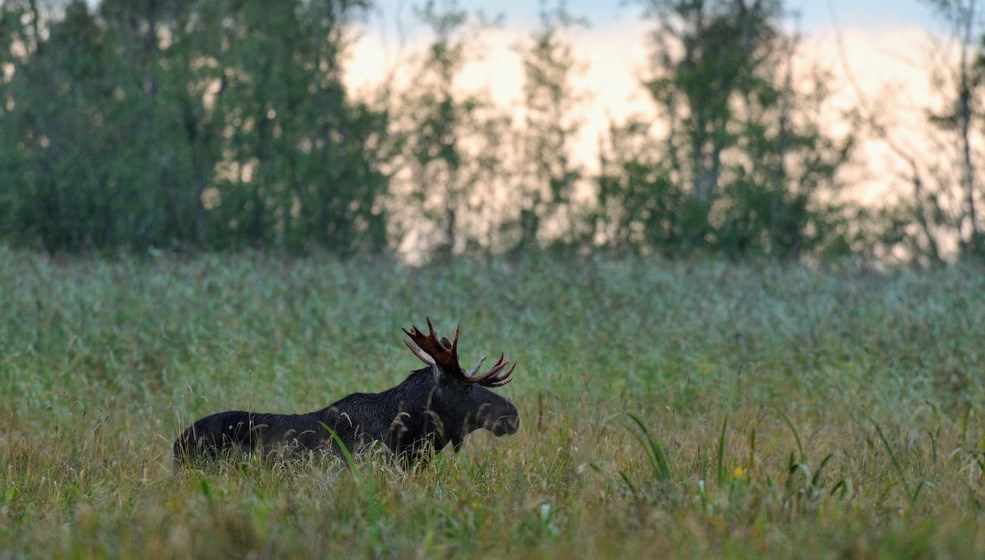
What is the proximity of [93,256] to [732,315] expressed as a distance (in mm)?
16400

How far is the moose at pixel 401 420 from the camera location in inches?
275

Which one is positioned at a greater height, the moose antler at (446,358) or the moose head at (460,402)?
the moose antler at (446,358)

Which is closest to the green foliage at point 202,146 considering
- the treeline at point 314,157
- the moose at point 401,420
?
the treeline at point 314,157

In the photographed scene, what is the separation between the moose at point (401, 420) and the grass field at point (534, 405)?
239 mm

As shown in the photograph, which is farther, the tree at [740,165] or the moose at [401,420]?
the tree at [740,165]

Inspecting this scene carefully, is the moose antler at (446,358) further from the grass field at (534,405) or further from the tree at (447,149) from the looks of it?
the tree at (447,149)

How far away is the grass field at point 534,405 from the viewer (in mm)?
4723

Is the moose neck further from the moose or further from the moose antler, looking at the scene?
the moose antler

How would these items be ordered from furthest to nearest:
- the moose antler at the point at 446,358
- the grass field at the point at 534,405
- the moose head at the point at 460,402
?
the moose head at the point at 460,402 → the moose antler at the point at 446,358 → the grass field at the point at 534,405

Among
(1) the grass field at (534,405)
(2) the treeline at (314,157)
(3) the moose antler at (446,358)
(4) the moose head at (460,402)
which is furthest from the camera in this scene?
(2) the treeline at (314,157)

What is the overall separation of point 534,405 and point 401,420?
201 centimetres

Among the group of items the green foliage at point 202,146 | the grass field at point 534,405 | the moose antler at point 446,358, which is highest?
the green foliage at point 202,146

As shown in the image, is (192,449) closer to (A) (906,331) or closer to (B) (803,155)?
(A) (906,331)

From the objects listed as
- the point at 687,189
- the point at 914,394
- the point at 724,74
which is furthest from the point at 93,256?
the point at 914,394
